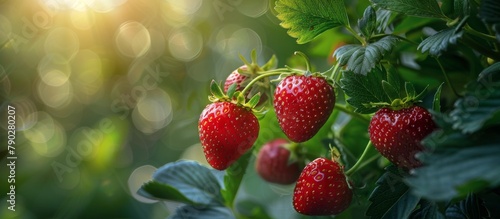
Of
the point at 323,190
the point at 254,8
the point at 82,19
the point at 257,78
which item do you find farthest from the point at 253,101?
the point at 82,19

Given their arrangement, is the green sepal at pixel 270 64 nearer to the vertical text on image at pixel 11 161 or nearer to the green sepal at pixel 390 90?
the green sepal at pixel 390 90

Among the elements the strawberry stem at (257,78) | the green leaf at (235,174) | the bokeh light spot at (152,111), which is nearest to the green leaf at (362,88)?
the strawberry stem at (257,78)

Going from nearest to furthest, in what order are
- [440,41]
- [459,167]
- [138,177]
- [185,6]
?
1. [459,167]
2. [440,41]
3. [138,177]
4. [185,6]

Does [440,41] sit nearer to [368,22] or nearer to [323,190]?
[368,22]

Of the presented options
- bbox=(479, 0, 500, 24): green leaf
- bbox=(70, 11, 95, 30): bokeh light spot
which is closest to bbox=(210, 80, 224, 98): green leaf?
bbox=(479, 0, 500, 24): green leaf

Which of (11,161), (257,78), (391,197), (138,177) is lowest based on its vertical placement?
(138,177)
